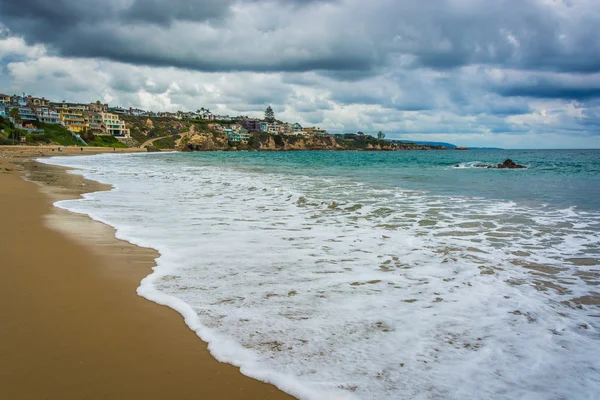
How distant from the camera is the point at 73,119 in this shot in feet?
402

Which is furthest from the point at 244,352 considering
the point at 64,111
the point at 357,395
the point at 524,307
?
the point at 64,111

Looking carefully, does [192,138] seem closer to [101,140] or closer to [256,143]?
[256,143]

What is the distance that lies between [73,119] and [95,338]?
141 metres

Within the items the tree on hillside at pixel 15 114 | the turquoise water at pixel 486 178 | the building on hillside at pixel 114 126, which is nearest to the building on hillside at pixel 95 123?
the building on hillside at pixel 114 126

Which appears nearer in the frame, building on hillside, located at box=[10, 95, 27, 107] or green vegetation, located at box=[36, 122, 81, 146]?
green vegetation, located at box=[36, 122, 81, 146]

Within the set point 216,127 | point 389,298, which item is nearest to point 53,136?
point 216,127

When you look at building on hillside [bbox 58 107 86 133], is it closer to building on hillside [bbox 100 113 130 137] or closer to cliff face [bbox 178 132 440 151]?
building on hillside [bbox 100 113 130 137]

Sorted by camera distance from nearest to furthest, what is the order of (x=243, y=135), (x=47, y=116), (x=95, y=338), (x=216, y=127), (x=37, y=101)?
(x=95, y=338) < (x=47, y=116) < (x=37, y=101) < (x=216, y=127) < (x=243, y=135)

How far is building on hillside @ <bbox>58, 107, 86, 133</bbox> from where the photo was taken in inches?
4697

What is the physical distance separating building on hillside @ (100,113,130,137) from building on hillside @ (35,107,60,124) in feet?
45.6

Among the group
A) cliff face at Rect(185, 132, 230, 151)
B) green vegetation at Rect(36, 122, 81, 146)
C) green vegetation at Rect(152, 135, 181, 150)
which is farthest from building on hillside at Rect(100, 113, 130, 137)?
cliff face at Rect(185, 132, 230, 151)

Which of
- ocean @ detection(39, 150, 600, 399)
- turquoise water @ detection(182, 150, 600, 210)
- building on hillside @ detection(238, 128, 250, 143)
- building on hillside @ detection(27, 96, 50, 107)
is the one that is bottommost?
ocean @ detection(39, 150, 600, 399)

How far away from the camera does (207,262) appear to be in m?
A: 6.18

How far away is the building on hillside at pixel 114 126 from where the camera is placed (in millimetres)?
130625
